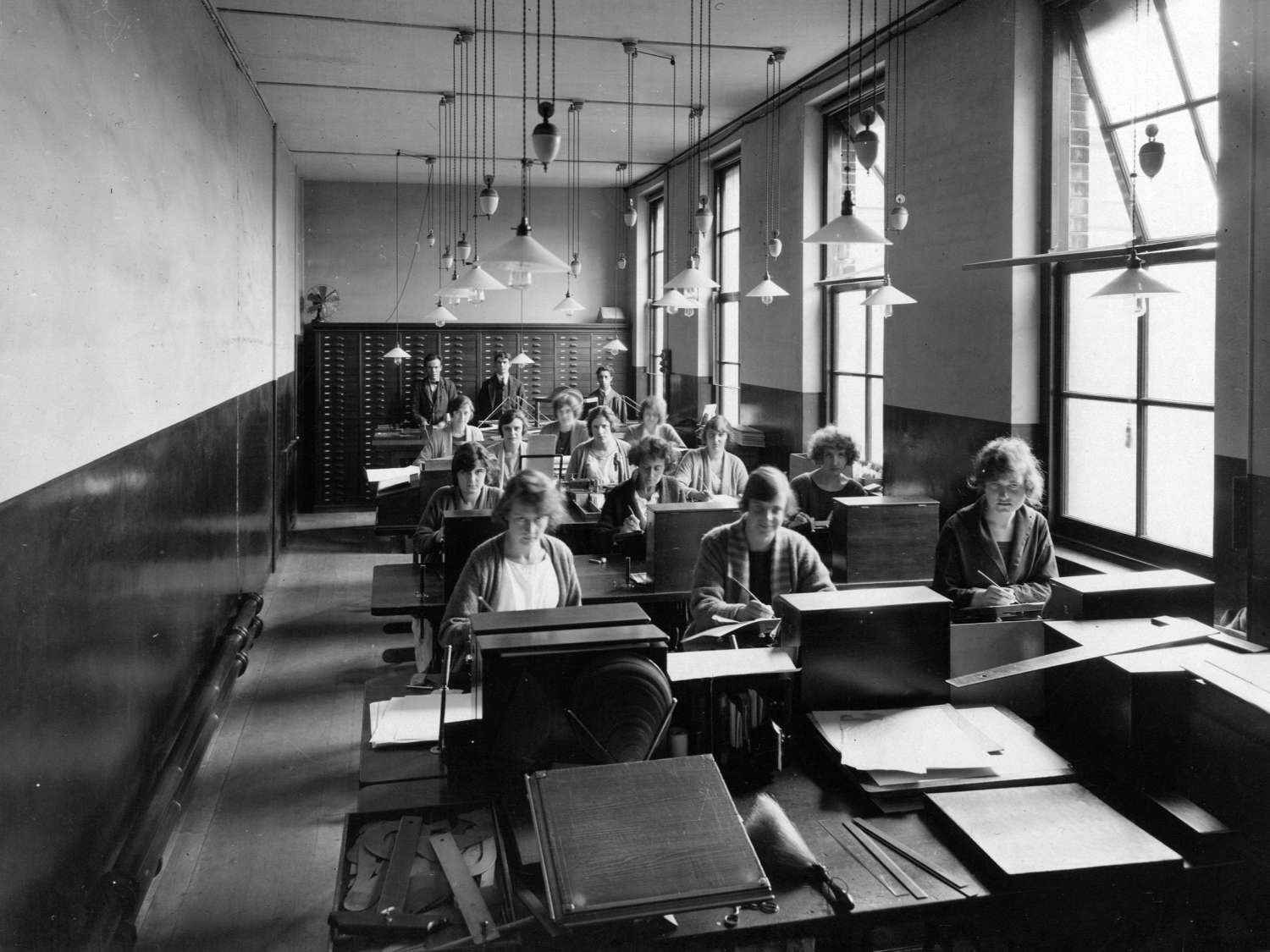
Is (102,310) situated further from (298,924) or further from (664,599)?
(664,599)

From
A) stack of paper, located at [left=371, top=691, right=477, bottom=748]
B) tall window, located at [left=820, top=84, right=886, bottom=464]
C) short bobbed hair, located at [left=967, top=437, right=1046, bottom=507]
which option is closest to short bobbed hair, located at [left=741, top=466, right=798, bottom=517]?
short bobbed hair, located at [left=967, top=437, right=1046, bottom=507]

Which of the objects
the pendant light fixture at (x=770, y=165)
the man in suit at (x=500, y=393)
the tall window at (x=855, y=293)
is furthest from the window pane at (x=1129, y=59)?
the man in suit at (x=500, y=393)

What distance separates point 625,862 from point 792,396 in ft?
21.4

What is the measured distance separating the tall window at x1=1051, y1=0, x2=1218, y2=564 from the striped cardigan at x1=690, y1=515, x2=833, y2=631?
1509mm

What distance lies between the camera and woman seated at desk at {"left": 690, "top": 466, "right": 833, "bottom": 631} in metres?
3.61

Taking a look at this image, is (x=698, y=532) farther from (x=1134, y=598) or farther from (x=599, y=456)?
(x=599, y=456)

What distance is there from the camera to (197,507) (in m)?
4.98

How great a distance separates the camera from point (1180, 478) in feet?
14.4

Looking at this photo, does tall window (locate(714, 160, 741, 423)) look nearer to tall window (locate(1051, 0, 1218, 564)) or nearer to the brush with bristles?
tall window (locate(1051, 0, 1218, 564))

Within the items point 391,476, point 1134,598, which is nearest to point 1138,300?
point 1134,598

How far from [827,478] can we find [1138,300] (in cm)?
231

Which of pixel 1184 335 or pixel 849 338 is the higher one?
pixel 849 338

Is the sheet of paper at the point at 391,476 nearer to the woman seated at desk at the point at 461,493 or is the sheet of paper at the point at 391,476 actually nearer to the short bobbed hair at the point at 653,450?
the woman seated at desk at the point at 461,493

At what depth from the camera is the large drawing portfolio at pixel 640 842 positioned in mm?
1704
